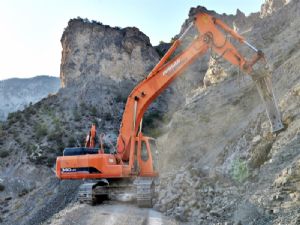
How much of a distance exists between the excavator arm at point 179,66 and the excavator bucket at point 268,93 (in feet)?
0.10

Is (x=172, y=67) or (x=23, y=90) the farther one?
(x=23, y=90)

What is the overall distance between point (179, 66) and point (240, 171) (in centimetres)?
443

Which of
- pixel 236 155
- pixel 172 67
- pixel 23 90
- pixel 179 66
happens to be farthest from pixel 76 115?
pixel 23 90

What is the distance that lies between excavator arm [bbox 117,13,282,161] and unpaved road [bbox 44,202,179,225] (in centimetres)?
245

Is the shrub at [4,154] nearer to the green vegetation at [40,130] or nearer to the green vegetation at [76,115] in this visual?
the green vegetation at [40,130]

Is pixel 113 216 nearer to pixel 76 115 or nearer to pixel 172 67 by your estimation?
pixel 172 67

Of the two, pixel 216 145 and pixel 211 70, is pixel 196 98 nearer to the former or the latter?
pixel 211 70

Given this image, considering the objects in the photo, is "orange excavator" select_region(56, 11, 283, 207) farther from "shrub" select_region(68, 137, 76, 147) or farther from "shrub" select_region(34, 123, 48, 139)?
"shrub" select_region(34, 123, 48, 139)

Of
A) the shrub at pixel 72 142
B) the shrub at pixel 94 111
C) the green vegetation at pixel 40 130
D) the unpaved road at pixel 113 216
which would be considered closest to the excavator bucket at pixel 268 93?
the unpaved road at pixel 113 216

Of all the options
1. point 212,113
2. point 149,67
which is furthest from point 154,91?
point 149,67

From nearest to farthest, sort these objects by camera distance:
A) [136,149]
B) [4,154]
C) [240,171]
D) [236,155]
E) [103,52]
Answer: [240,171] → [236,155] → [136,149] → [4,154] → [103,52]

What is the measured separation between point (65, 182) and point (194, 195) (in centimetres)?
1544

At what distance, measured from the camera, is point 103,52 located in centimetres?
6050

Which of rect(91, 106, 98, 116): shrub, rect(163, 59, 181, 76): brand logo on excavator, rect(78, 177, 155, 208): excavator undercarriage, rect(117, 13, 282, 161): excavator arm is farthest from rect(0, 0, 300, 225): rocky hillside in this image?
rect(163, 59, 181, 76): brand logo on excavator
